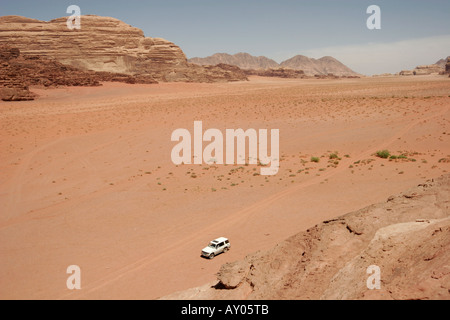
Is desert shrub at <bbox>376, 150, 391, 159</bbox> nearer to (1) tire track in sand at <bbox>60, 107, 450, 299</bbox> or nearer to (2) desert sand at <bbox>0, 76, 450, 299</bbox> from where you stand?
(2) desert sand at <bbox>0, 76, 450, 299</bbox>

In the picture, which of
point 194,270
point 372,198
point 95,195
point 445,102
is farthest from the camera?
point 445,102

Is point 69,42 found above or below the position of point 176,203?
above

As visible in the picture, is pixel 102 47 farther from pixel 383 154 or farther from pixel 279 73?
pixel 279 73

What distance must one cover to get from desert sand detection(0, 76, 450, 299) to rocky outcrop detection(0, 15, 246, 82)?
171 feet

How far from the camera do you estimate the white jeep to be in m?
11.9

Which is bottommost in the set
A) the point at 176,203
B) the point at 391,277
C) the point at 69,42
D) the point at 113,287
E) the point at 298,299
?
the point at 113,287

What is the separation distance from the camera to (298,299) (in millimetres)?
5543

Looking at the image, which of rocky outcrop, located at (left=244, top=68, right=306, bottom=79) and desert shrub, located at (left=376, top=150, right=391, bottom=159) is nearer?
desert shrub, located at (left=376, top=150, right=391, bottom=159)

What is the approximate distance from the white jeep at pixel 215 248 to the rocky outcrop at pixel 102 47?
282ft

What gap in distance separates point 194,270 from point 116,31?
9505cm

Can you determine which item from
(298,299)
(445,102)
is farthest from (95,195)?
(445,102)

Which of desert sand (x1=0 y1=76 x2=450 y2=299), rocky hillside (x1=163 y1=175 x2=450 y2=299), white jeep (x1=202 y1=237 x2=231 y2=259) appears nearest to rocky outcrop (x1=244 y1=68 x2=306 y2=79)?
desert sand (x1=0 y1=76 x2=450 y2=299)

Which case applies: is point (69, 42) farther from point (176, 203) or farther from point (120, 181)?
point (176, 203)
